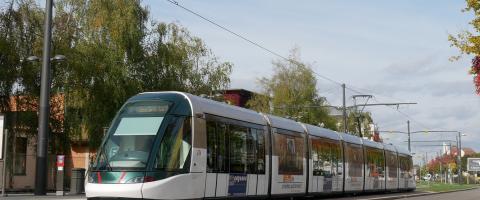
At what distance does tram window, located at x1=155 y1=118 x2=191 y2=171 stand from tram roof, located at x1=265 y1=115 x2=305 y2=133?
5820mm

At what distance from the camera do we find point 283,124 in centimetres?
2283

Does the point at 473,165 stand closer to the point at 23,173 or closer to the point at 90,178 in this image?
the point at 23,173

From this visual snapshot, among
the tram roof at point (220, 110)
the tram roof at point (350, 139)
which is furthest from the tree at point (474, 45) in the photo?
Result: the tram roof at point (350, 139)

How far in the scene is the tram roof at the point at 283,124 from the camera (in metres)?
21.9

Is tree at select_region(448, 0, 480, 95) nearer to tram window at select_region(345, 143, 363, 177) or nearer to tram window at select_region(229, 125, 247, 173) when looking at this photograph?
tram window at select_region(229, 125, 247, 173)

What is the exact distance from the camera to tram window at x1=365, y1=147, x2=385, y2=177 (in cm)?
3365

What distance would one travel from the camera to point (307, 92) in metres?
56.1

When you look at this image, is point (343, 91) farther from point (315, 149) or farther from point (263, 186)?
point (263, 186)

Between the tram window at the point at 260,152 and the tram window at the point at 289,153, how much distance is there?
112 centimetres

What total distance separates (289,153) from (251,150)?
344cm

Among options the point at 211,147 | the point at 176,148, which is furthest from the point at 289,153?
the point at 176,148

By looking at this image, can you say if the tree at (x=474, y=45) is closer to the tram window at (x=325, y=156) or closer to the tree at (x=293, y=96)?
the tram window at (x=325, y=156)

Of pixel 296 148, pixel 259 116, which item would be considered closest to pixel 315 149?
pixel 296 148

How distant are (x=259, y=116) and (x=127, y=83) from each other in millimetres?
11344
